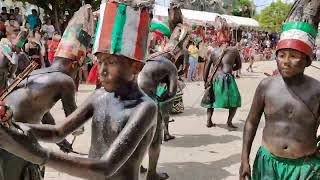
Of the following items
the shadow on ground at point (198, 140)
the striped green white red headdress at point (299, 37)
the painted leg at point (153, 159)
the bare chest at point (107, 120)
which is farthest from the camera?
the shadow on ground at point (198, 140)

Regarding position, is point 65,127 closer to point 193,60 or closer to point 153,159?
point 153,159

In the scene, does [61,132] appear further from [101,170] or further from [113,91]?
[101,170]

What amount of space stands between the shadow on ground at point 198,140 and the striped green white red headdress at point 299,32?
4.42 meters

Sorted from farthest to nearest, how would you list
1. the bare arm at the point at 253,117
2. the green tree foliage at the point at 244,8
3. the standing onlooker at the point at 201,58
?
1. the green tree foliage at the point at 244,8
2. the standing onlooker at the point at 201,58
3. the bare arm at the point at 253,117

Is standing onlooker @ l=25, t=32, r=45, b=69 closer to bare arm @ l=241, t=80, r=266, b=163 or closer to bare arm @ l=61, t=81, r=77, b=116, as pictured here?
bare arm @ l=61, t=81, r=77, b=116

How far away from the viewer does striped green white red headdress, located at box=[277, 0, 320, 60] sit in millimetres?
3514

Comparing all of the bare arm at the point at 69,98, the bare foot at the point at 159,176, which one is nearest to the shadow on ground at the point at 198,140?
the bare foot at the point at 159,176

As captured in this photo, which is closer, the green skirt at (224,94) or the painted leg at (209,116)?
the green skirt at (224,94)

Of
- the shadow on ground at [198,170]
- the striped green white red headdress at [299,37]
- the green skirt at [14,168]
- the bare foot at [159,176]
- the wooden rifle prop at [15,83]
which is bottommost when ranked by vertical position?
the shadow on ground at [198,170]

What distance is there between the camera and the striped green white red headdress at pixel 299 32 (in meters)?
3.51

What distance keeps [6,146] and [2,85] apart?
4.12m

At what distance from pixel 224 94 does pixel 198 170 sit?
3136 mm

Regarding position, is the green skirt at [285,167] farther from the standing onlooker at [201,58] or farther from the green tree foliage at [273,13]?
the green tree foliage at [273,13]

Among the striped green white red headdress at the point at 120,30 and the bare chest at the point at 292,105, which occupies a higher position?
the striped green white red headdress at the point at 120,30
